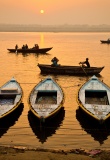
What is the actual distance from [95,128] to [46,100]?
5.33 m

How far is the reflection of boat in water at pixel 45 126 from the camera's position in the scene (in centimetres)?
2125

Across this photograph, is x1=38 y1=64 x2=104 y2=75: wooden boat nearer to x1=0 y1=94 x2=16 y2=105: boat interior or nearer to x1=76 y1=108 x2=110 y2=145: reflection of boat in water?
x1=0 y1=94 x2=16 y2=105: boat interior

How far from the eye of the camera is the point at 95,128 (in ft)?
73.0

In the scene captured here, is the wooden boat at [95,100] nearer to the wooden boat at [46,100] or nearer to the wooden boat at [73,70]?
the wooden boat at [46,100]

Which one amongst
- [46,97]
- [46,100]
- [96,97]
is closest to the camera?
[46,100]

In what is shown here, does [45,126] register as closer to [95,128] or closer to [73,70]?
[95,128]

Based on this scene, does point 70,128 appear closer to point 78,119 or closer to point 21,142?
point 78,119

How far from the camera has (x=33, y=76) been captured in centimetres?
4500

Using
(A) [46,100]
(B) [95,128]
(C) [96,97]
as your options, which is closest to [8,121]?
(A) [46,100]

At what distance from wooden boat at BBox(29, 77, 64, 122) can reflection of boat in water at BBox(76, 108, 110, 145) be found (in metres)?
2.20

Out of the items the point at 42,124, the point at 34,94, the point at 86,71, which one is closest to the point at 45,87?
the point at 34,94

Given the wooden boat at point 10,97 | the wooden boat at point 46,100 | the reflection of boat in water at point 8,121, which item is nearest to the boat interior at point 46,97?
the wooden boat at point 46,100

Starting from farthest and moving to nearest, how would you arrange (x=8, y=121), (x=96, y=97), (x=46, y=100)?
(x=96, y=97)
(x=46, y=100)
(x=8, y=121)

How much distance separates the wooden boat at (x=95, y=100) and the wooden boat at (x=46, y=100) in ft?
5.76
